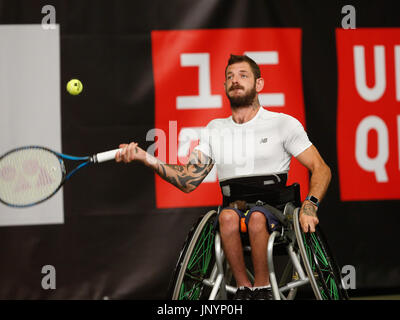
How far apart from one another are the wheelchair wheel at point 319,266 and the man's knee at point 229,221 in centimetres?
28

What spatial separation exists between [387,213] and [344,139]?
58 centimetres

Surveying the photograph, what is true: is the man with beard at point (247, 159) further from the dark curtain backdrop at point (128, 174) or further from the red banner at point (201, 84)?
the dark curtain backdrop at point (128, 174)

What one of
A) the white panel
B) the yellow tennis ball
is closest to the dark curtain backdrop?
the white panel

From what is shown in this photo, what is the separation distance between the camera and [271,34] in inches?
120

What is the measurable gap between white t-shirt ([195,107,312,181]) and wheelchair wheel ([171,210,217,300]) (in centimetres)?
28

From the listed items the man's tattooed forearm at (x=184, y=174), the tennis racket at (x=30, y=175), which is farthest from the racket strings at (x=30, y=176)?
the man's tattooed forearm at (x=184, y=174)

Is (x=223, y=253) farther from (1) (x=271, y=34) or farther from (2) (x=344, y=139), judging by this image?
(1) (x=271, y=34)

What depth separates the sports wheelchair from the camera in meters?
1.99

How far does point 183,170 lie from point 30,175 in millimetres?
742

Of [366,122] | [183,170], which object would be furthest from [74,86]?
[366,122]

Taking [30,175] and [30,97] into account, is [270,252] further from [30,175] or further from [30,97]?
[30,97]

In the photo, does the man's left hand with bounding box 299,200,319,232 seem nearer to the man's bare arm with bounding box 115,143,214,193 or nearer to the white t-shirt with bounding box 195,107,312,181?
the white t-shirt with bounding box 195,107,312,181

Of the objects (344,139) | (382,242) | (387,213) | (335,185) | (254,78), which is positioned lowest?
(382,242)

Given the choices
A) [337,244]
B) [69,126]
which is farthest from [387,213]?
[69,126]
